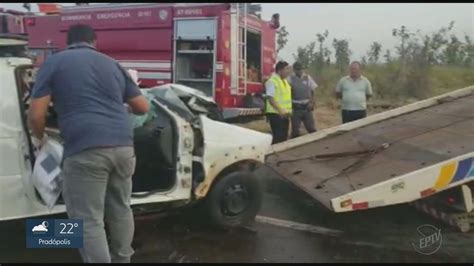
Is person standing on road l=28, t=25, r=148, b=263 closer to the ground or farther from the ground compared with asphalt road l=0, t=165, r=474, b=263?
farther from the ground

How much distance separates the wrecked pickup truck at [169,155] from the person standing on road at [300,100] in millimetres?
A: 3388

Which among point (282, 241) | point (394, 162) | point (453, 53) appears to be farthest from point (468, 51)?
point (282, 241)

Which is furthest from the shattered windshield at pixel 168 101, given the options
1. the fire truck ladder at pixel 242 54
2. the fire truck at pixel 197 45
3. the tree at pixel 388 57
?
the tree at pixel 388 57

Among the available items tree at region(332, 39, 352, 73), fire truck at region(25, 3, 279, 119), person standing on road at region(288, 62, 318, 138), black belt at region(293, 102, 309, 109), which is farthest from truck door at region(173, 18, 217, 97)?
tree at region(332, 39, 352, 73)

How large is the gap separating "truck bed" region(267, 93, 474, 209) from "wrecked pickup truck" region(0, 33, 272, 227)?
719 mm

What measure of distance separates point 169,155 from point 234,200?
2.53 feet

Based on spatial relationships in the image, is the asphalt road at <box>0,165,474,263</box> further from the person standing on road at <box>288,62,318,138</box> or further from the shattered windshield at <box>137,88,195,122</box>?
the person standing on road at <box>288,62,318,138</box>

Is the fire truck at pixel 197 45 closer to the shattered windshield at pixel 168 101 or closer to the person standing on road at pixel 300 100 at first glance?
the person standing on road at pixel 300 100

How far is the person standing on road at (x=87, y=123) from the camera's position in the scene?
323cm

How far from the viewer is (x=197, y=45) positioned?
405 inches

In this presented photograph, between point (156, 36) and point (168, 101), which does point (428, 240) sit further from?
point (156, 36)

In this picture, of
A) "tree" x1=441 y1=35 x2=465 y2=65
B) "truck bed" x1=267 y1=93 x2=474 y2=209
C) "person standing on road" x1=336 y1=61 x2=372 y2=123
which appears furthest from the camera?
"tree" x1=441 y1=35 x2=465 y2=65

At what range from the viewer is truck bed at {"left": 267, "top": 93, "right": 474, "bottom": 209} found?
4938mm

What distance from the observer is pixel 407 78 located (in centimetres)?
1692
